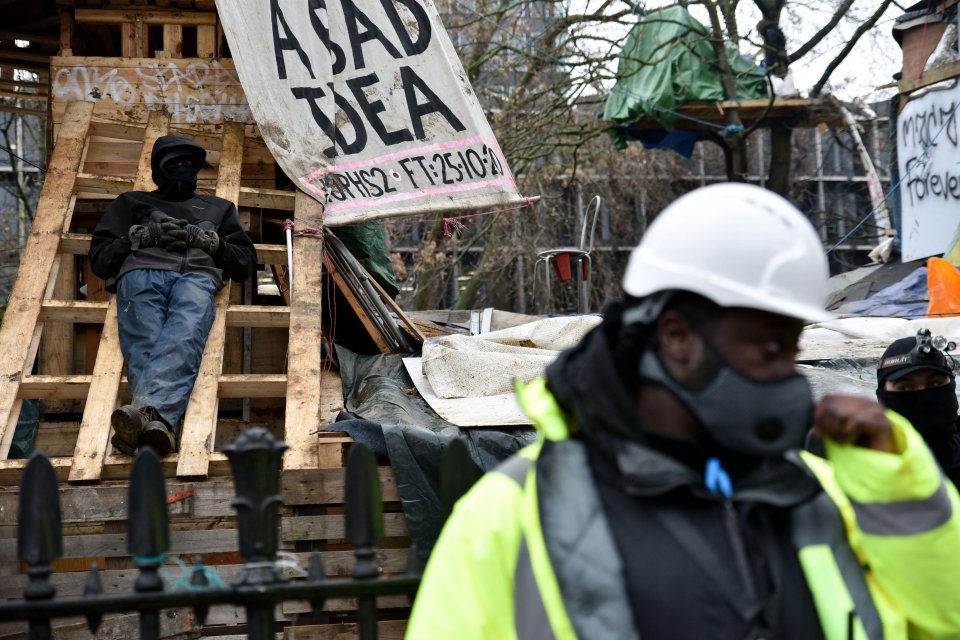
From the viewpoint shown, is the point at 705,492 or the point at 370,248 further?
the point at 370,248

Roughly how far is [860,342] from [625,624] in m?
6.50

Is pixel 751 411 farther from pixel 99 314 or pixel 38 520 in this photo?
pixel 99 314

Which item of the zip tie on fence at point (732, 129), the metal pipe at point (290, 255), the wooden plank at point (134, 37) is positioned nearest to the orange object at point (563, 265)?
the metal pipe at point (290, 255)

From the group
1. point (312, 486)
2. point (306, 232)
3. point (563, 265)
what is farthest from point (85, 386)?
point (563, 265)

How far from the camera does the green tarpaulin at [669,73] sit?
14812 mm

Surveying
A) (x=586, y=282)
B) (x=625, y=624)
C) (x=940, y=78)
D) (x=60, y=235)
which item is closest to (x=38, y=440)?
(x=60, y=235)

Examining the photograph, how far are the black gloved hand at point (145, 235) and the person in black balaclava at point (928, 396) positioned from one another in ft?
14.2

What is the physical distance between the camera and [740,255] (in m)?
1.88

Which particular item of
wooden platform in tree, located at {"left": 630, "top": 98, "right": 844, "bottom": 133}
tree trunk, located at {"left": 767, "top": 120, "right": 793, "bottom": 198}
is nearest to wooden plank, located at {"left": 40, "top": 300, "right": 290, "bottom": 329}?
wooden platform in tree, located at {"left": 630, "top": 98, "right": 844, "bottom": 133}

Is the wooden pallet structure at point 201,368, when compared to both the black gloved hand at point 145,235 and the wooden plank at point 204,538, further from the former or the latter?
the black gloved hand at point 145,235

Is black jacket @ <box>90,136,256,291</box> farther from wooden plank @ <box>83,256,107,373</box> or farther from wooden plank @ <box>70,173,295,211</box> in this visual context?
wooden plank @ <box>83,256,107,373</box>

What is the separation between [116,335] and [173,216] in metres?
0.84

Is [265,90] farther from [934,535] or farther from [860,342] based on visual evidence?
[934,535]

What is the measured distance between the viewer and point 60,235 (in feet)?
23.3
